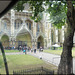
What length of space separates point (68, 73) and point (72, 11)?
373 cm

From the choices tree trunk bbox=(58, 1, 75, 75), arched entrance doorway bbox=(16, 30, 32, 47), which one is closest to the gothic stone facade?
arched entrance doorway bbox=(16, 30, 32, 47)

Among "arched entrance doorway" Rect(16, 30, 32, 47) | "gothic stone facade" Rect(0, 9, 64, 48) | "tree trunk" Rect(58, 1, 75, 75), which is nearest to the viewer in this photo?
"tree trunk" Rect(58, 1, 75, 75)

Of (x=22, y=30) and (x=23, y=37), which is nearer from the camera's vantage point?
(x=22, y=30)

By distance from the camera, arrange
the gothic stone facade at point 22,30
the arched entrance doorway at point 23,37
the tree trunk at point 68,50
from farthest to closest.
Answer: the arched entrance doorway at point 23,37
the gothic stone facade at point 22,30
the tree trunk at point 68,50

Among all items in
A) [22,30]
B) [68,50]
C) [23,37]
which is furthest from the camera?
[23,37]

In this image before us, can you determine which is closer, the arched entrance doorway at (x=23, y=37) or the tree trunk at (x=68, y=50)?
the tree trunk at (x=68, y=50)

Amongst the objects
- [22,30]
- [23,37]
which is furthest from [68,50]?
[23,37]

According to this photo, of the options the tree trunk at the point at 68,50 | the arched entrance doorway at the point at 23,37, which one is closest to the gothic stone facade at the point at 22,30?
the arched entrance doorway at the point at 23,37

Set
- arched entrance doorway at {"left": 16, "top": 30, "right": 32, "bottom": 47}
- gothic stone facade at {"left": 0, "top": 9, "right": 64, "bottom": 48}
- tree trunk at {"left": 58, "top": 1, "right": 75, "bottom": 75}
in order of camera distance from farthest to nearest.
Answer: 1. arched entrance doorway at {"left": 16, "top": 30, "right": 32, "bottom": 47}
2. gothic stone facade at {"left": 0, "top": 9, "right": 64, "bottom": 48}
3. tree trunk at {"left": 58, "top": 1, "right": 75, "bottom": 75}

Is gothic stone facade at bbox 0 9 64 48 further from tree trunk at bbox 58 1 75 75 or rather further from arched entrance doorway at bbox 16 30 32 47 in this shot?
tree trunk at bbox 58 1 75 75

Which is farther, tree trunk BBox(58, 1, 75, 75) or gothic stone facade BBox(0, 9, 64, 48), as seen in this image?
gothic stone facade BBox(0, 9, 64, 48)

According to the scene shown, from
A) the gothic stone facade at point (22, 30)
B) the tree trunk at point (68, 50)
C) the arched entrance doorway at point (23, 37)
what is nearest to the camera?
the tree trunk at point (68, 50)

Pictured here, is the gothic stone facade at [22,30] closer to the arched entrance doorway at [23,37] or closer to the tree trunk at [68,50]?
the arched entrance doorway at [23,37]

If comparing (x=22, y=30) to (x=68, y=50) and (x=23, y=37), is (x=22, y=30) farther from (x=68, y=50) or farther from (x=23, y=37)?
(x=68, y=50)
